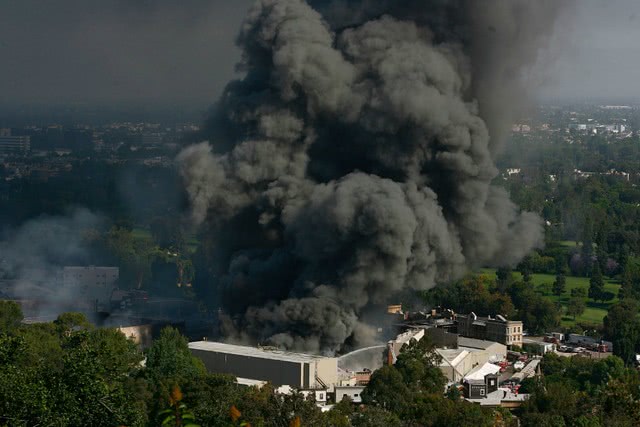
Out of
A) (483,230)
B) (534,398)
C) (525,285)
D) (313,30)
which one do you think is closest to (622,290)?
(525,285)

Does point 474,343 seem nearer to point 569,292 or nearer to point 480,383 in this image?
point 480,383

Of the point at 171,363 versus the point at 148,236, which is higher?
the point at 148,236

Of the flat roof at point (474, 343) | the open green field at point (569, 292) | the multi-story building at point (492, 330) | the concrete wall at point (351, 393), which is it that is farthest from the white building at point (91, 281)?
the concrete wall at point (351, 393)

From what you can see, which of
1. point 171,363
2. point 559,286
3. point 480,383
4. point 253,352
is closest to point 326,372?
point 253,352

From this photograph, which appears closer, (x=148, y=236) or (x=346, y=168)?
(x=346, y=168)

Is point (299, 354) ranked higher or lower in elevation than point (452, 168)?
lower

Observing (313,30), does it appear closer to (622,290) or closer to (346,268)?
(346,268)
